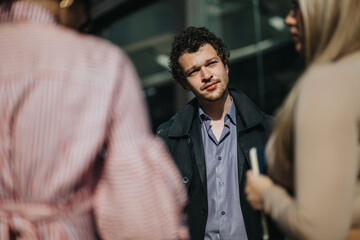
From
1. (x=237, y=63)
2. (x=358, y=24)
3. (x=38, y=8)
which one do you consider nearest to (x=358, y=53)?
(x=358, y=24)

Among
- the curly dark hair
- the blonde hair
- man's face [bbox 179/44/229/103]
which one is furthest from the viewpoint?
the curly dark hair

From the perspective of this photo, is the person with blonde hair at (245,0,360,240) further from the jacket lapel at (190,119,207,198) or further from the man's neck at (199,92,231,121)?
the man's neck at (199,92,231,121)

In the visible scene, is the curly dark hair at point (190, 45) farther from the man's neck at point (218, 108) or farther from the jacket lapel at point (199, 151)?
the jacket lapel at point (199, 151)

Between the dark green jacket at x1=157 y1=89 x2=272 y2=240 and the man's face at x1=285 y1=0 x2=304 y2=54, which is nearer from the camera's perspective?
the man's face at x1=285 y1=0 x2=304 y2=54

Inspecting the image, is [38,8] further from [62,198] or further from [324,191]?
[324,191]

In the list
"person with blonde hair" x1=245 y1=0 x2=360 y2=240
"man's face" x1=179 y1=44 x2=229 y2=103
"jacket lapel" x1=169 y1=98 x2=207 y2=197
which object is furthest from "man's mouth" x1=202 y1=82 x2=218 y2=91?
"person with blonde hair" x1=245 y1=0 x2=360 y2=240

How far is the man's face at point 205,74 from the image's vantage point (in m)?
2.96

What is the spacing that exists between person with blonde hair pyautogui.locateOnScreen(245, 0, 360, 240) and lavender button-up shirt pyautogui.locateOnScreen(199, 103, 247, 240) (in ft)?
4.03

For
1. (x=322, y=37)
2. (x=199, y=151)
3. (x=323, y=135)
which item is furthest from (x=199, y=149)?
(x=323, y=135)

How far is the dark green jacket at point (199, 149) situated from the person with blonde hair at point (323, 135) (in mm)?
1223

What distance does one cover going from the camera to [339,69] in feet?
4.02

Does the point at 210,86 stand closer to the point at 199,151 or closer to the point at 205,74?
the point at 205,74

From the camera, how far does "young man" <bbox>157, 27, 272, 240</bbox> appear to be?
2.61 meters

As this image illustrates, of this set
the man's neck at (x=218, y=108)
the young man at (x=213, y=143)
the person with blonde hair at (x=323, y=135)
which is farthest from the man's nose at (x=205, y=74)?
the person with blonde hair at (x=323, y=135)
